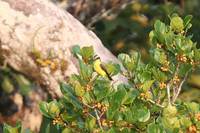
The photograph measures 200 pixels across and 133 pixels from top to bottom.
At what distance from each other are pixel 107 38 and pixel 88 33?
2.28 m

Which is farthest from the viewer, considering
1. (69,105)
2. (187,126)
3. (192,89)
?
(192,89)

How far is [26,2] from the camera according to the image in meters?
1.96

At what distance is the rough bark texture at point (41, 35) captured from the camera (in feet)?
6.34

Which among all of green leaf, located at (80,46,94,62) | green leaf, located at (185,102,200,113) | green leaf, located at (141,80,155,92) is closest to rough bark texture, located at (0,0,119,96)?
green leaf, located at (80,46,94,62)

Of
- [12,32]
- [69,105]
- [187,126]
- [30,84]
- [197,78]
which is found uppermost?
[12,32]

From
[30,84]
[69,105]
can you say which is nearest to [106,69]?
[69,105]

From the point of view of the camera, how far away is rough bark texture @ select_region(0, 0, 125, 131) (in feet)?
6.34

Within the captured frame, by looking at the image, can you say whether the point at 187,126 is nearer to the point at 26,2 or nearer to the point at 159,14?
the point at 26,2

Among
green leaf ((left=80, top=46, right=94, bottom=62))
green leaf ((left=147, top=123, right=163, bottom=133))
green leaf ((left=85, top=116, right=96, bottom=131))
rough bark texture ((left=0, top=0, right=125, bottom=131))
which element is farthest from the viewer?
rough bark texture ((left=0, top=0, right=125, bottom=131))

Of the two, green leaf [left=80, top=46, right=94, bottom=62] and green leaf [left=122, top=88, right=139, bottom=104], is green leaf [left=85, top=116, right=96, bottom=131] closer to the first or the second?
green leaf [left=122, top=88, right=139, bottom=104]

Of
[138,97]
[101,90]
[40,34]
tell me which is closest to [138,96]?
[138,97]

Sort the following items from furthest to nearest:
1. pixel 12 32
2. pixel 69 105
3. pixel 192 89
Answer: pixel 192 89 → pixel 12 32 → pixel 69 105

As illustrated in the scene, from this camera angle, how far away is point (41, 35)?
1926 mm

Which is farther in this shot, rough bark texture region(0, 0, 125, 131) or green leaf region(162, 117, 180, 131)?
rough bark texture region(0, 0, 125, 131)
